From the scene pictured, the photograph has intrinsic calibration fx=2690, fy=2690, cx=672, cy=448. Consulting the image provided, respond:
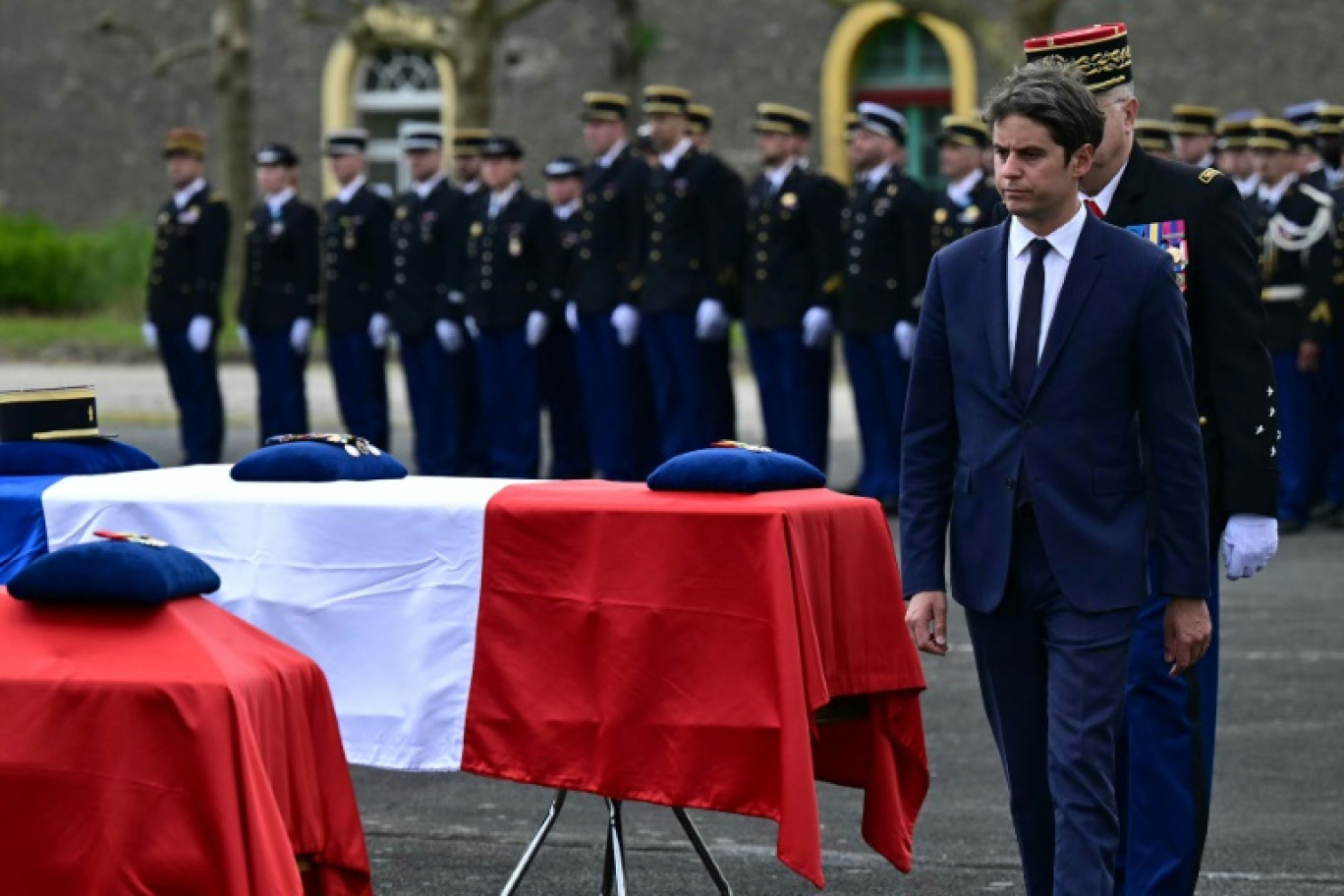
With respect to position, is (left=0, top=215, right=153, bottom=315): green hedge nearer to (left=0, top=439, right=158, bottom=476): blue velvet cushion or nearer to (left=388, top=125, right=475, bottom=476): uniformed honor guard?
(left=388, top=125, right=475, bottom=476): uniformed honor guard

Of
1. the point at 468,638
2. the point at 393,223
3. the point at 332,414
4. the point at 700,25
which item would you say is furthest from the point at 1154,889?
the point at 700,25

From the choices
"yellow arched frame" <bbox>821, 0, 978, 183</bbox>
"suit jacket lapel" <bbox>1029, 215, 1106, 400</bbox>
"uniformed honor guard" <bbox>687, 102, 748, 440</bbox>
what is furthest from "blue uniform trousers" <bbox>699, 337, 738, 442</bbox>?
"yellow arched frame" <bbox>821, 0, 978, 183</bbox>

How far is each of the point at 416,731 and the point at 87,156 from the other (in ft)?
103

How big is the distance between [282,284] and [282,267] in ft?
0.36

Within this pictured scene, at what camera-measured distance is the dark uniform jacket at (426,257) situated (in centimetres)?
1614

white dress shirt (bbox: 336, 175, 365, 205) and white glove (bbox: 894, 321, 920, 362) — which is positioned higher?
white dress shirt (bbox: 336, 175, 365, 205)

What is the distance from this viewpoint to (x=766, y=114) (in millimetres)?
14438

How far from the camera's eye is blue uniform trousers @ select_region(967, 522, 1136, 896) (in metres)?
4.82

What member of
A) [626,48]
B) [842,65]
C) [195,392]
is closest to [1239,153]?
[195,392]

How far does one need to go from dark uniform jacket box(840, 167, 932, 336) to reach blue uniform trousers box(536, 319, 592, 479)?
249 centimetres

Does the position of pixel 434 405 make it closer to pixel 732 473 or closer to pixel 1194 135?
pixel 1194 135

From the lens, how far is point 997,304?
16.3ft

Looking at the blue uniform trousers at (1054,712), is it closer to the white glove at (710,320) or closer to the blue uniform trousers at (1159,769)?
the blue uniform trousers at (1159,769)

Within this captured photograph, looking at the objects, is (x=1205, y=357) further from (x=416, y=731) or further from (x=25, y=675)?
(x=25, y=675)
